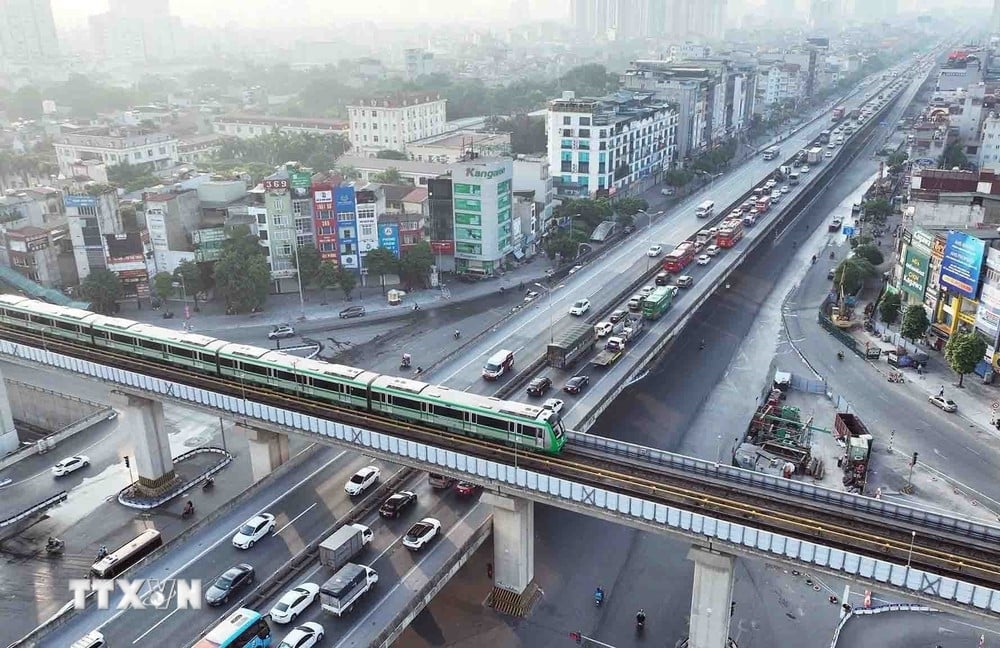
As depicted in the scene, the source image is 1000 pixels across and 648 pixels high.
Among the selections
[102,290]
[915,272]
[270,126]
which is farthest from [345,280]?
[270,126]

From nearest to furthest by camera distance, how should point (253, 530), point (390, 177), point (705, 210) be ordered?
point (253, 530), point (705, 210), point (390, 177)

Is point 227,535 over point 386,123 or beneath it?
beneath

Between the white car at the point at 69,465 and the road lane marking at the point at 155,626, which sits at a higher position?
the road lane marking at the point at 155,626

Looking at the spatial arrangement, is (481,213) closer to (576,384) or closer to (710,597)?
(576,384)

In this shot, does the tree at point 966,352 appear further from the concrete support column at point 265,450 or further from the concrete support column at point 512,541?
the concrete support column at point 265,450

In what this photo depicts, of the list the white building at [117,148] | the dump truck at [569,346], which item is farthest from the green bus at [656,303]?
the white building at [117,148]

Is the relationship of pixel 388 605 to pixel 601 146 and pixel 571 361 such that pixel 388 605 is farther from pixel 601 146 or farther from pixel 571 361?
pixel 601 146
